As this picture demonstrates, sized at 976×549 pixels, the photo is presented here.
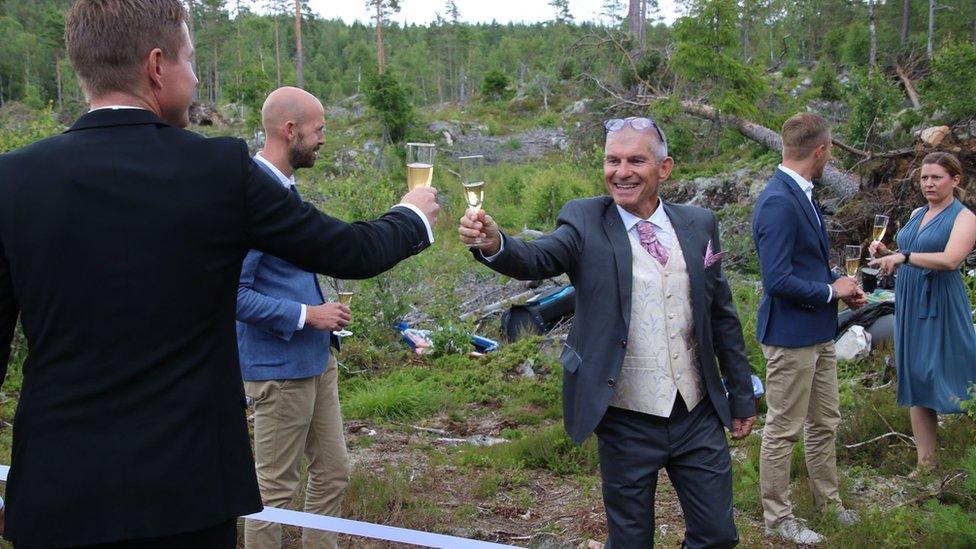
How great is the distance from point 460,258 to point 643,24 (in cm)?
2347

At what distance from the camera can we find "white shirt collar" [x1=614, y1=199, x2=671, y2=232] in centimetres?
330

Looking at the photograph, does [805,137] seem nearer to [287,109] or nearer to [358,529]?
[287,109]

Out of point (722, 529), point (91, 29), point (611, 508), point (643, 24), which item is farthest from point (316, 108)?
point (643, 24)

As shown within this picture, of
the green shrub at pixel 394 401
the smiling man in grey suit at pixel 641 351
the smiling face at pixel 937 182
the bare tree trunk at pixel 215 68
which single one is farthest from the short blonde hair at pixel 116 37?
the bare tree trunk at pixel 215 68

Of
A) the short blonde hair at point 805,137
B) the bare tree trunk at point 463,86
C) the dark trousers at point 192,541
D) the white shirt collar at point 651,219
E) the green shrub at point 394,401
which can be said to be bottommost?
the green shrub at point 394,401

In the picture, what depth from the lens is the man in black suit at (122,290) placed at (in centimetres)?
188

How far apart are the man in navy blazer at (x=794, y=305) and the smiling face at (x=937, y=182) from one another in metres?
1.21

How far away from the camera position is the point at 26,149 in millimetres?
1956

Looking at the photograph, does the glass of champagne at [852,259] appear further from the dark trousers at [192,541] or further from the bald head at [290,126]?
the dark trousers at [192,541]

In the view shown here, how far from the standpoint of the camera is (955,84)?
1084 cm

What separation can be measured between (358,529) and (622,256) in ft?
5.40

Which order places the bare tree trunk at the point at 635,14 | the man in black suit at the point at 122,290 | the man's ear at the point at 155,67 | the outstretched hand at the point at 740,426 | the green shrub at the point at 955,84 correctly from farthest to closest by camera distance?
the bare tree trunk at the point at 635,14
the green shrub at the point at 955,84
the outstretched hand at the point at 740,426
the man's ear at the point at 155,67
the man in black suit at the point at 122,290

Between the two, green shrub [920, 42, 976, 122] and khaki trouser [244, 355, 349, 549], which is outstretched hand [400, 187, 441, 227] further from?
green shrub [920, 42, 976, 122]

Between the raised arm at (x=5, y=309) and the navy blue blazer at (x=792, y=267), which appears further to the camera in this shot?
the navy blue blazer at (x=792, y=267)
